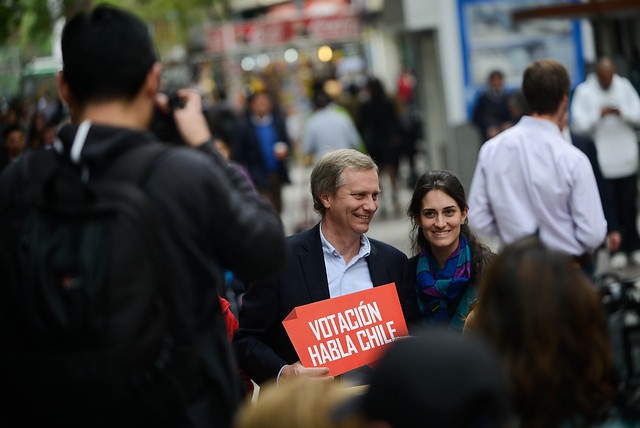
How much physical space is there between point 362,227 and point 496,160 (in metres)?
1.36

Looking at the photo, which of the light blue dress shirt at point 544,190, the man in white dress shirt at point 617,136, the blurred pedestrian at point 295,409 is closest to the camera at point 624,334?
the blurred pedestrian at point 295,409

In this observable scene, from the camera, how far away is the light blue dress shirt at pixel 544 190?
4848 mm

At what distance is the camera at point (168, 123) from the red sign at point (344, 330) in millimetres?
1163

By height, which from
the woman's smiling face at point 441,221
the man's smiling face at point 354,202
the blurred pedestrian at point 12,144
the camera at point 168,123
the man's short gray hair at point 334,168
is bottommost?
the woman's smiling face at point 441,221

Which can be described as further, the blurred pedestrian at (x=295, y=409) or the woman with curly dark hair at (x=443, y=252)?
the woman with curly dark hair at (x=443, y=252)

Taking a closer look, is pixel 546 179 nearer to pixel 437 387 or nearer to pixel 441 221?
pixel 441 221

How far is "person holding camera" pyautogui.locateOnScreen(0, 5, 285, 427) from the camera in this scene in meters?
2.18

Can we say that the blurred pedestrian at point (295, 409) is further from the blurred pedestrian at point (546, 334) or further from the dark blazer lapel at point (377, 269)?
the dark blazer lapel at point (377, 269)

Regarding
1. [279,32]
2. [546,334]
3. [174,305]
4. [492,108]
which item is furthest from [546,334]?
[279,32]

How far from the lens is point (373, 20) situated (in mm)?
24594

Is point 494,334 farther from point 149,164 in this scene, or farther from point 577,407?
point 149,164

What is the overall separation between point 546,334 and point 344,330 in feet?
4.67

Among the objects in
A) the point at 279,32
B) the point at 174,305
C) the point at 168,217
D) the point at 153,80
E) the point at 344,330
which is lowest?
the point at 344,330

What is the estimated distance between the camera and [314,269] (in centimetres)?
401
